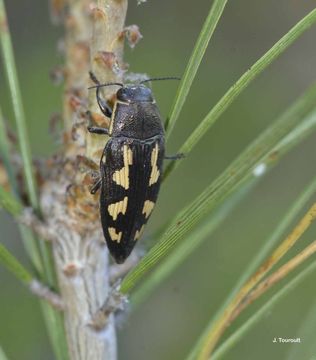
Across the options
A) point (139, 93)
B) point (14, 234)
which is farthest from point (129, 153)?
point (14, 234)

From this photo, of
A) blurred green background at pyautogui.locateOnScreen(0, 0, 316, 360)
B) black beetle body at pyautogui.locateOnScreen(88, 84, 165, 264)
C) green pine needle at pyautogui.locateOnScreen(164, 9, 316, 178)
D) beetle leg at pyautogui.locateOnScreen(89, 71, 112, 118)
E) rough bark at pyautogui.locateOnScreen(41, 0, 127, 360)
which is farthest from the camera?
blurred green background at pyautogui.locateOnScreen(0, 0, 316, 360)

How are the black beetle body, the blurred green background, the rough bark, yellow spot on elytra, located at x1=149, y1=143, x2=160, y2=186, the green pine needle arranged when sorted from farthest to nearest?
the blurred green background
yellow spot on elytra, located at x1=149, y1=143, x2=160, y2=186
the black beetle body
the rough bark
the green pine needle

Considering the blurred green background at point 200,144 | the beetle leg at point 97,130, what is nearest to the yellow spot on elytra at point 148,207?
the beetle leg at point 97,130

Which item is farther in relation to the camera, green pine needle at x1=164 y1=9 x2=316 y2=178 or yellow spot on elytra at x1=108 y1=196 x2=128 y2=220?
yellow spot on elytra at x1=108 y1=196 x2=128 y2=220

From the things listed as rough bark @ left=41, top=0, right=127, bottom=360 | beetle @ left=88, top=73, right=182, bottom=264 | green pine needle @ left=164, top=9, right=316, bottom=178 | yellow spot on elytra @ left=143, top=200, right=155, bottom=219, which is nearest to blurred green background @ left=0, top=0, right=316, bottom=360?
Result: beetle @ left=88, top=73, right=182, bottom=264

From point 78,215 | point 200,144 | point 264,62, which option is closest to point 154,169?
point 78,215

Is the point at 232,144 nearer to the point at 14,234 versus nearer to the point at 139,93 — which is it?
the point at 14,234

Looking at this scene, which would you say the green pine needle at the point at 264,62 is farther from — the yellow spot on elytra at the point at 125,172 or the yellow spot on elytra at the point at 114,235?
the yellow spot on elytra at the point at 125,172

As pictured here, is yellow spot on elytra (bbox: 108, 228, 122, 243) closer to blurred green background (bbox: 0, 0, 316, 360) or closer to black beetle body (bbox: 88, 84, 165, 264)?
black beetle body (bbox: 88, 84, 165, 264)
